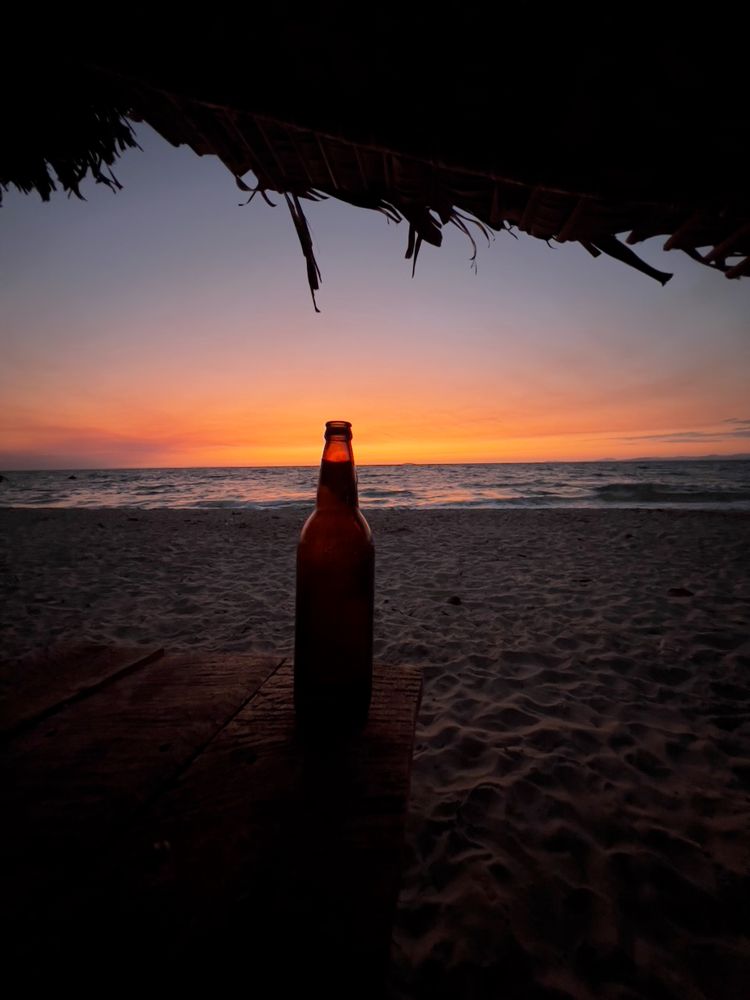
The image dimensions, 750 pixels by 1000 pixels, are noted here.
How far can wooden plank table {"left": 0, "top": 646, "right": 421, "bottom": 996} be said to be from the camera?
0.53 metres

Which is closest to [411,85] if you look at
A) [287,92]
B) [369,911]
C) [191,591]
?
[287,92]

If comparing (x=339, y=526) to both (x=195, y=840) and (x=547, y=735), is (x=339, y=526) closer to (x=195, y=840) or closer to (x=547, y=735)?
(x=195, y=840)

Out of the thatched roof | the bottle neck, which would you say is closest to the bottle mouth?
the bottle neck

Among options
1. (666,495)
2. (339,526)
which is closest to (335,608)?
(339,526)

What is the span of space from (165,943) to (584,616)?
15.4 ft

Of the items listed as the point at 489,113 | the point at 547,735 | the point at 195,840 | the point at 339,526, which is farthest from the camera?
the point at 547,735

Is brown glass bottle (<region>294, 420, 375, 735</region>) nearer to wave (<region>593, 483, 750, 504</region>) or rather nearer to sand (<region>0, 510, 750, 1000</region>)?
sand (<region>0, 510, 750, 1000</region>)

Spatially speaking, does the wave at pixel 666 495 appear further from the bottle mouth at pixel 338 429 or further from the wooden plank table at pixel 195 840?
the wooden plank table at pixel 195 840

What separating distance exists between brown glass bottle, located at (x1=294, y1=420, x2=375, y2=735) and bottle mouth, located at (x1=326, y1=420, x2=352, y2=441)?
4 centimetres

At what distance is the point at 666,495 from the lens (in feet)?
64.7

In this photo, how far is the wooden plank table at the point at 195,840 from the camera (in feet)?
1.75

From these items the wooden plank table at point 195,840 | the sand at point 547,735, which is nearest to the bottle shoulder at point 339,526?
the wooden plank table at point 195,840

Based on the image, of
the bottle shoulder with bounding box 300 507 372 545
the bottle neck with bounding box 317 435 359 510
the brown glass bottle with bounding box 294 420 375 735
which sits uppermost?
the bottle neck with bounding box 317 435 359 510

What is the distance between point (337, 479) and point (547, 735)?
235cm
